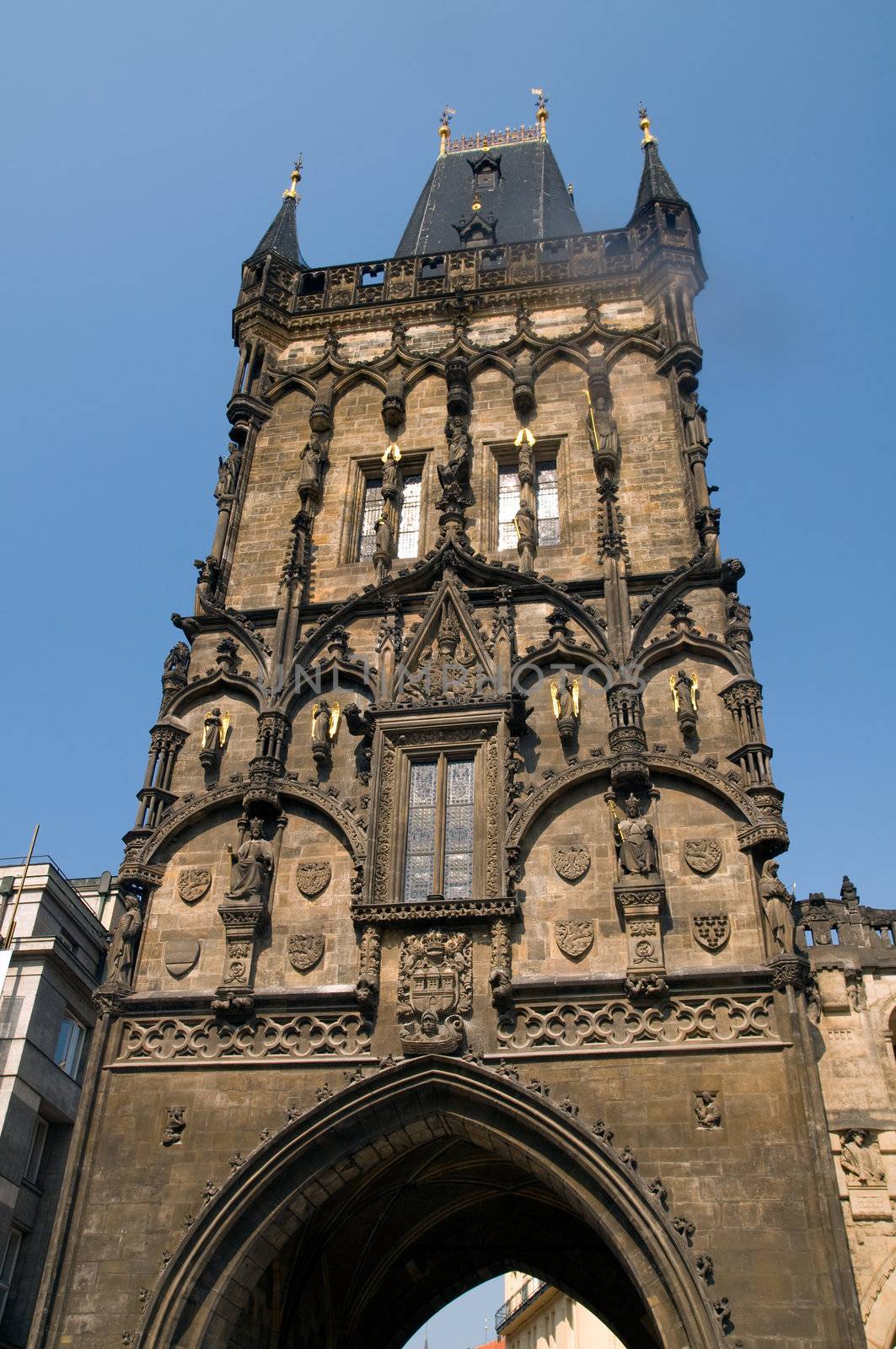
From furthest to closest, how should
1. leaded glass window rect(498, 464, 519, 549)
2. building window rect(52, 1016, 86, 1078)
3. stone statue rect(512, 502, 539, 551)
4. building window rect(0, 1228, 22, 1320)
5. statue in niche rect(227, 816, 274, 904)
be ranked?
building window rect(52, 1016, 86, 1078) < leaded glass window rect(498, 464, 519, 549) < stone statue rect(512, 502, 539, 551) < building window rect(0, 1228, 22, 1320) < statue in niche rect(227, 816, 274, 904)

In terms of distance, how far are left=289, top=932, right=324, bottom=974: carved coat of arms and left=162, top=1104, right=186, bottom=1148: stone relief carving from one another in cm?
202

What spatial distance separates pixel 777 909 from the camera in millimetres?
14094

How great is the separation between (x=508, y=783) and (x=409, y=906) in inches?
80.8

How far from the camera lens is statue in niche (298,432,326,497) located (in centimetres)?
2016

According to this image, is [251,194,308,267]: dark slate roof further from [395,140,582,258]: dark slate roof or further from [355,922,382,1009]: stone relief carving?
[355,922,382,1009]: stone relief carving

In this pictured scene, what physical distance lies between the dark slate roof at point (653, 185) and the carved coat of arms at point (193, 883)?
557 inches

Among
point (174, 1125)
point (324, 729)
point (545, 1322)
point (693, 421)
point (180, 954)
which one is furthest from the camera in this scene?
point (545, 1322)

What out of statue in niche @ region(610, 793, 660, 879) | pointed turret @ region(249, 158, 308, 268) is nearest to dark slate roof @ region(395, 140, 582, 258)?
pointed turret @ region(249, 158, 308, 268)

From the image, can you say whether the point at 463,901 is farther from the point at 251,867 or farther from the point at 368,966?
the point at 251,867

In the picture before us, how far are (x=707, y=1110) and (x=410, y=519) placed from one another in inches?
411

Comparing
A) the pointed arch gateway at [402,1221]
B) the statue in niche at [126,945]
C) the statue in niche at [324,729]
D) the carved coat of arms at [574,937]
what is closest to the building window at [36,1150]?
the pointed arch gateway at [402,1221]

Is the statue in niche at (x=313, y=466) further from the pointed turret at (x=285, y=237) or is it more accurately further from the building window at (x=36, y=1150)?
the building window at (x=36, y=1150)

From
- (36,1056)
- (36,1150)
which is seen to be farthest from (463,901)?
(36,1150)

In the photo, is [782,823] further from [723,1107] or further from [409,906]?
[409,906]
